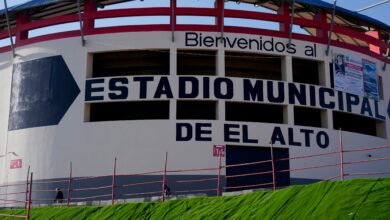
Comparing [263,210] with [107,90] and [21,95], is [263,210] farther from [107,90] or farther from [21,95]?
[21,95]

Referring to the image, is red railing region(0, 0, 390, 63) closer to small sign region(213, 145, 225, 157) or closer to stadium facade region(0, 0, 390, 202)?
stadium facade region(0, 0, 390, 202)

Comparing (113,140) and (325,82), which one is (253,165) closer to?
(325,82)

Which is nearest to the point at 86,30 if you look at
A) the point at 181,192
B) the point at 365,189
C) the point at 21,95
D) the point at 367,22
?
the point at 21,95

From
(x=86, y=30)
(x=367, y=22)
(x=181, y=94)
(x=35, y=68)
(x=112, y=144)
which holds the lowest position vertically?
(x=112, y=144)

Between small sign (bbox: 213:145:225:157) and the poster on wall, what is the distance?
7.36m

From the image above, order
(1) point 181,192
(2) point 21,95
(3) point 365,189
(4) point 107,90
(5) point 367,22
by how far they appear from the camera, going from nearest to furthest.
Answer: (3) point 365,189 → (1) point 181,192 → (4) point 107,90 → (2) point 21,95 → (5) point 367,22

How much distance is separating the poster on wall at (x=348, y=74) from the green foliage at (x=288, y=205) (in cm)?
1517

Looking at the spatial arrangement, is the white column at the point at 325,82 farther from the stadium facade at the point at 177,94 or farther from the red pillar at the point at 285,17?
the red pillar at the point at 285,17

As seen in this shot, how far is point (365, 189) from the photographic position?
500 inches

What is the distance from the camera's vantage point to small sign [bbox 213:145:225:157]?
26188mm

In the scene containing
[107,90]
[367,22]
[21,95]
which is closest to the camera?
[107,90]

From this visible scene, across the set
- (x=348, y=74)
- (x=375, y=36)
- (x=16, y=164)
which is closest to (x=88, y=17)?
(x=16, y=164)

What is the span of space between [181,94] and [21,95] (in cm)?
878

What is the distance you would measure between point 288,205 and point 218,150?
41.2ft
